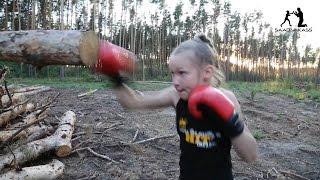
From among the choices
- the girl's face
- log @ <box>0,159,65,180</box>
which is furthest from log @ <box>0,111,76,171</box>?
the girl's face

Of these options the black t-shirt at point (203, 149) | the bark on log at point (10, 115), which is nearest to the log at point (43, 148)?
the bark on log at point (10, 115)

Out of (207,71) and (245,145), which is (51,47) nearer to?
(207,71)

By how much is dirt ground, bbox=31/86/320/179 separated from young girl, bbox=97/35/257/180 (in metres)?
2.49

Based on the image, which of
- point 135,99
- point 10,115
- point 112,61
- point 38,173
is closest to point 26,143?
point 38,173

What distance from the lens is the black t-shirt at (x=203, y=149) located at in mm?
2154

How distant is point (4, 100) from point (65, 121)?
4.63 feet

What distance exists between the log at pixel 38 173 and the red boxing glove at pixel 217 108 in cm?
256

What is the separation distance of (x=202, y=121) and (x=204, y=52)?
398 mm

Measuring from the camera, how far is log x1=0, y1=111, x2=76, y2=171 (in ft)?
13.5

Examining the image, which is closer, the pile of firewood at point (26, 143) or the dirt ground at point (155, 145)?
the pile of firewood at point (26, 143)

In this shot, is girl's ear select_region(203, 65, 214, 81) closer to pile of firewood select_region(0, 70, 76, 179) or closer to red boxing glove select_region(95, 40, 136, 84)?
red boxing glove select_region(95, 40, 136, 84)

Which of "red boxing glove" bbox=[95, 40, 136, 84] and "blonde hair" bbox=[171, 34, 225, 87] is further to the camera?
"red boxing glove" bbox=[95, 40, 136, 84]

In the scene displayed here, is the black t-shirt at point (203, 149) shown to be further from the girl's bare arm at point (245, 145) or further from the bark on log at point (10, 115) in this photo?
the bark on log at point (10, 115)

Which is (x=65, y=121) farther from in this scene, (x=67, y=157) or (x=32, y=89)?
(x=32, y=89)
